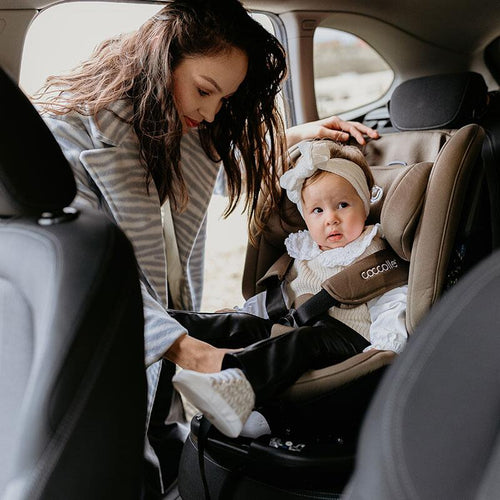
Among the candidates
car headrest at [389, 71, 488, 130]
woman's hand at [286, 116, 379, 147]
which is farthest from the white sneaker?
car headrest at [389, 71, 488, 130]

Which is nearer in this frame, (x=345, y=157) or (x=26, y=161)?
(x=26, y=161)

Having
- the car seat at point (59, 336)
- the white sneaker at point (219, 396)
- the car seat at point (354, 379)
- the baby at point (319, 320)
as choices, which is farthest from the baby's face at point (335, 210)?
the car seat at point (59, 336)

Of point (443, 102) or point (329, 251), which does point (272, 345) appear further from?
point (443, 102)

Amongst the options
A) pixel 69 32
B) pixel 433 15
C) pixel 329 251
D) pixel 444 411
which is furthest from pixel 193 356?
pixel 433 15

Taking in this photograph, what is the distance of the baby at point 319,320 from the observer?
4.37 ft

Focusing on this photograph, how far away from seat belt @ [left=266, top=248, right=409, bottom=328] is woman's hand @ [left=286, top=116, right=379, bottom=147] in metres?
0.48

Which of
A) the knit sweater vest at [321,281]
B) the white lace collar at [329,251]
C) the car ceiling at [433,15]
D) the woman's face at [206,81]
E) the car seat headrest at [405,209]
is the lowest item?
the knit sweater vest at [321,281]

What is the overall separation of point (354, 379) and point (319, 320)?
33 cm

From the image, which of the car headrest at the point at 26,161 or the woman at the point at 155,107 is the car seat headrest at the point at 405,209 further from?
the car headrest at the point at 26,161

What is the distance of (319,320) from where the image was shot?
1764 millimetres

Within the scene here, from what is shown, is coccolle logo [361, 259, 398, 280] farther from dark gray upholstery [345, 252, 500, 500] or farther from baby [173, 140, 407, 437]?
dark gray upholstery [345, 252, 500, 500]

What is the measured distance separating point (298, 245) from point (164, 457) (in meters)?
0.78

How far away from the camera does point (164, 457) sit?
2082mm

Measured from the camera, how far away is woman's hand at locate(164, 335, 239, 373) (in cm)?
145
